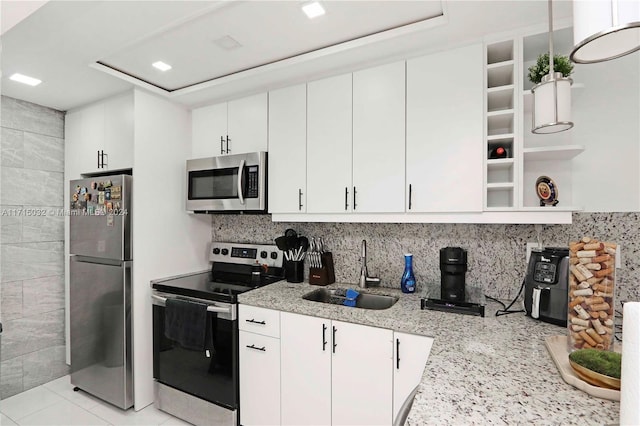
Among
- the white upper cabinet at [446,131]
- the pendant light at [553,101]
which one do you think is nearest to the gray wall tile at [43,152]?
the white upper cabinet at [446,131]

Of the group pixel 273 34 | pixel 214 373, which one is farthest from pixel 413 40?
pixel 214 373

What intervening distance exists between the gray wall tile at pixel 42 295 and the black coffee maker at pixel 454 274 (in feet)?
10.4

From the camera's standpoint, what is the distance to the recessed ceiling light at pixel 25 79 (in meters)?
2.24

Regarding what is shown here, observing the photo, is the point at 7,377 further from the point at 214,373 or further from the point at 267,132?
the point at 267,132

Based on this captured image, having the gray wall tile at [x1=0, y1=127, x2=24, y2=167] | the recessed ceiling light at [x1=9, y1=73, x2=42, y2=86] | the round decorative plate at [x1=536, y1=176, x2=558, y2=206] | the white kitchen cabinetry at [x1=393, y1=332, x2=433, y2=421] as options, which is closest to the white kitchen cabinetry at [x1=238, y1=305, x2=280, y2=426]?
the white kitchen cabinetry at [x1=393, y1=332, x2=433, y2=421]

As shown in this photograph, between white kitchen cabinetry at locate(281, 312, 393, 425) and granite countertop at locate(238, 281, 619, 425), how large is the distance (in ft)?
0.27

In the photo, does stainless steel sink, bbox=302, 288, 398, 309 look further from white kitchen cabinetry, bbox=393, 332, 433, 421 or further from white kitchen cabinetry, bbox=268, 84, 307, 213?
white kitchen cabinetry, bbox=268, 84, 307, 213

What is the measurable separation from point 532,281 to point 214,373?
191 centimetres

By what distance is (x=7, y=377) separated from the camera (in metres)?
2.60

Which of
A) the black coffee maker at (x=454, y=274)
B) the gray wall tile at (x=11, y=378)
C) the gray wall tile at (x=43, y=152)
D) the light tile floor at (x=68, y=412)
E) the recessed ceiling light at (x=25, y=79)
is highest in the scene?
the recessed ceiling light at (x=25, y=79)

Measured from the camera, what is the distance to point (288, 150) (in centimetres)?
227

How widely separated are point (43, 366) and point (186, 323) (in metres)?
1.71

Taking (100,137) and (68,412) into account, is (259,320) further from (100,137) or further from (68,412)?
(100,137)

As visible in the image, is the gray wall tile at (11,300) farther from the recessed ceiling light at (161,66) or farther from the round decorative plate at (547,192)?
the round decorative plate at (547,192)
